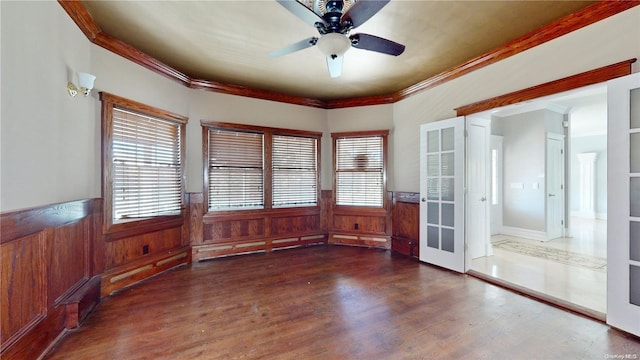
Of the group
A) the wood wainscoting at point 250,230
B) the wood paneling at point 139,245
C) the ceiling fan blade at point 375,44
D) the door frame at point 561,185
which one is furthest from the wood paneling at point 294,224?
the door frame at point 561,185

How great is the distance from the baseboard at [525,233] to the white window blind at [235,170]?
5.59 metres

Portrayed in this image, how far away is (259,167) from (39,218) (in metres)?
3.08

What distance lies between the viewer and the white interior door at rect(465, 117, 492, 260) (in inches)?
155

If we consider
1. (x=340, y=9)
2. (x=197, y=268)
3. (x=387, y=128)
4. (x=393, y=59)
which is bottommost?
(x=197, y=268)

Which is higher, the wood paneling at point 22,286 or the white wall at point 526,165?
the white wall at point 526,165

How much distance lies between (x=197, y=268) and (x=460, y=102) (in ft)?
14.9

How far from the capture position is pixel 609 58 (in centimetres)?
235

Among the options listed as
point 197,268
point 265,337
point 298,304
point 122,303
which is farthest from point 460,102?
point 122,303

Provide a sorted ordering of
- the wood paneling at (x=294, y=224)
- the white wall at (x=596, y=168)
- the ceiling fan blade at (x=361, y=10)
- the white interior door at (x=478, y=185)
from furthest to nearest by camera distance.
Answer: the white wall at (x=596, y=168)
the wood paneling at (x=294, y=224)
the white interior door at (x=478, y=185)
the ceiling fan blade at (x=361, y=10)

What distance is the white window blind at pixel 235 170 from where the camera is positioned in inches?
176

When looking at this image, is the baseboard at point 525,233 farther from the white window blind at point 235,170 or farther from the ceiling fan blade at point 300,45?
the ceiling fan blade at point 300,45

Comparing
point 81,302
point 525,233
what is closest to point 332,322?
point 81,302

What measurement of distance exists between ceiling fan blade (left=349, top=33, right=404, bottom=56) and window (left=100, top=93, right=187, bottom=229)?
9.13 ft

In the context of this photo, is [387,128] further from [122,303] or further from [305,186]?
[122,303]
